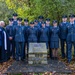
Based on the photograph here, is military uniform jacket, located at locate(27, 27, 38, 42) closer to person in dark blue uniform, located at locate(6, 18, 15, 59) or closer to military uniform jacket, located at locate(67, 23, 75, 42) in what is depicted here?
person in dark blue uniform, located at locate(6, 18, 15, 59)

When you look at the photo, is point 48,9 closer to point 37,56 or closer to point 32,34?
point 32,34

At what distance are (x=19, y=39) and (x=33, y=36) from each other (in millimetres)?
634

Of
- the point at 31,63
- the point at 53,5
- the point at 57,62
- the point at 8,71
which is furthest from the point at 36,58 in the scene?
the point at 53,5

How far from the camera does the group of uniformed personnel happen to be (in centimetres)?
1152

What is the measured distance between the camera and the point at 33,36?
11.7 meters

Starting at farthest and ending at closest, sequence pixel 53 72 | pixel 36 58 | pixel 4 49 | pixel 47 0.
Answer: pixel 47 0, pixel 4 49, pixel 36 58, pixel 53 72

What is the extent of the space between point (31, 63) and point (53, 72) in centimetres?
166

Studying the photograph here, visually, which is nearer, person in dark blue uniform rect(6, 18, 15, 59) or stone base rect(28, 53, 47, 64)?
stone base rect(28, 53, 47, 64)

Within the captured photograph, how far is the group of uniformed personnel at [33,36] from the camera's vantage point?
454 inches

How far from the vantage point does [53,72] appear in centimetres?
946

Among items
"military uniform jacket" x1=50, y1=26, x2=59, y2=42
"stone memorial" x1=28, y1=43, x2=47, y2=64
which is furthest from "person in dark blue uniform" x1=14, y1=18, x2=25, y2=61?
"military uniform jacket" x1=50, y1=26, x2=59, y2=42

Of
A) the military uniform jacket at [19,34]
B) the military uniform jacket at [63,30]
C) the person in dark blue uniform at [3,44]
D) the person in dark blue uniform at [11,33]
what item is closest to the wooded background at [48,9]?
the military uniform jacket at [63,30]

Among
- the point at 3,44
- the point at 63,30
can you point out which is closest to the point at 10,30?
the point at 3,44

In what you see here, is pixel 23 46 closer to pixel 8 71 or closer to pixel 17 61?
pixel 17 61
